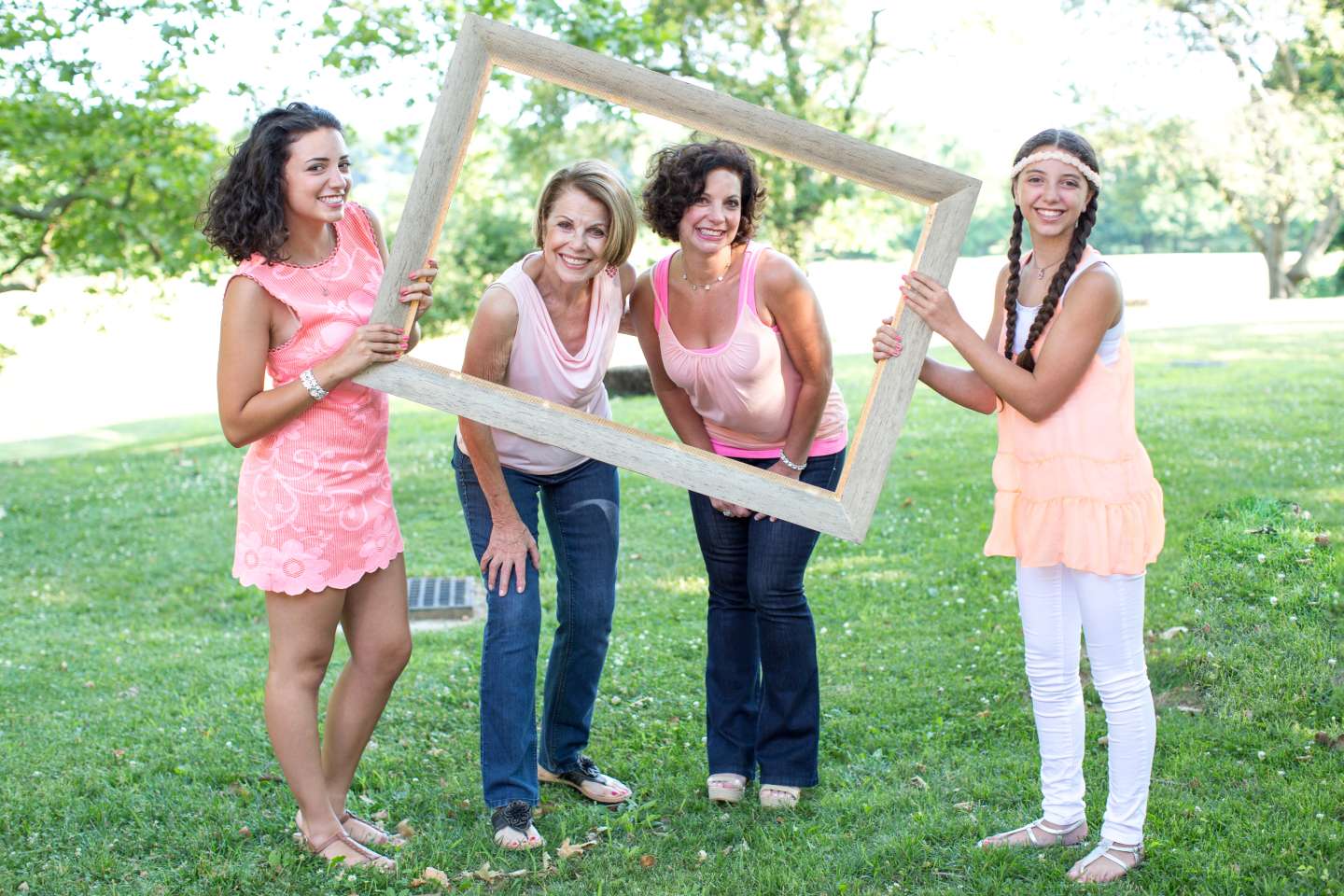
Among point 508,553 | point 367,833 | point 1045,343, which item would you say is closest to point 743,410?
point 508,553

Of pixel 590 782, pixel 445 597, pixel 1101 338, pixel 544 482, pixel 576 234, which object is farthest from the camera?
pixel 445 597

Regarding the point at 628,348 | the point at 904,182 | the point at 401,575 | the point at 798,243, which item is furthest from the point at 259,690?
the point at 798,243

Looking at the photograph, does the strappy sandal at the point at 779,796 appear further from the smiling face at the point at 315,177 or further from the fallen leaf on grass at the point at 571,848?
the smiling face at the point at 315,177

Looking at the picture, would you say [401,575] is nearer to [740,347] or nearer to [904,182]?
[740,347]

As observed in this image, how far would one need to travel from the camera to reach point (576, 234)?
3850 mm

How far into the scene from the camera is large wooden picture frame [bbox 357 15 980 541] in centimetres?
355

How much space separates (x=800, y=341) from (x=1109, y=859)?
6.17ft

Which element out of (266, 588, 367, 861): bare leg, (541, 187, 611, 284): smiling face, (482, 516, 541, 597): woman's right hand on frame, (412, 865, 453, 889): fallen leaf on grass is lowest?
(412, 865, 453, 889): fallen leaf on grass

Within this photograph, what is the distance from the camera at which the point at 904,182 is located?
3.62 m

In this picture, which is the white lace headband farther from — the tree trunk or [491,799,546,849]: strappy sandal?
the tree trunk

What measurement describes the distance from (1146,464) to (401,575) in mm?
2403

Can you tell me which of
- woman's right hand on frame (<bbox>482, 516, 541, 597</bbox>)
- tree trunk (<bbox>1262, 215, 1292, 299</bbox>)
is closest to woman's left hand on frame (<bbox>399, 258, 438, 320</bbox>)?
woman's right hand on frame (<bbox>482, 516, 541, 597</bbox>)

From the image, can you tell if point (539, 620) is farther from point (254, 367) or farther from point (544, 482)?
point (254, 367)

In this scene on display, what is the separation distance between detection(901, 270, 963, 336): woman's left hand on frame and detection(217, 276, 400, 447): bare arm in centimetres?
152
